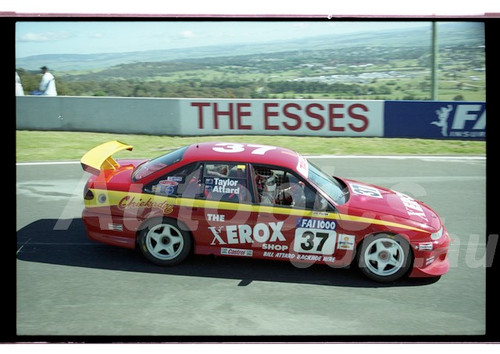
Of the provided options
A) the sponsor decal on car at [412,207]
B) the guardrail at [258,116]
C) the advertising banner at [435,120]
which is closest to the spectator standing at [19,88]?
the guardrail at [258,116]

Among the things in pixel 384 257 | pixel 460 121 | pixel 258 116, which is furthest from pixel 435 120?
pixel 384 257

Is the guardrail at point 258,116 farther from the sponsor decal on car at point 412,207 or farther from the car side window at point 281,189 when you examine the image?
the car side window at point 281,189

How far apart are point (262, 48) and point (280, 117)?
7.08m

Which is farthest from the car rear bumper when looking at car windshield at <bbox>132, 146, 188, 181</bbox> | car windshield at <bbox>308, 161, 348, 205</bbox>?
car windshield at <bbox>308, 161, 348, 205</bbox>

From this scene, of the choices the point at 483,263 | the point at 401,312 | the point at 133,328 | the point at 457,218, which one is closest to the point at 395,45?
the point at 457,218

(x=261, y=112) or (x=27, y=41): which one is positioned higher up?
(x=27, y=41)

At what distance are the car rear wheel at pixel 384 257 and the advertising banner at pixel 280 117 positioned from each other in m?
7.87

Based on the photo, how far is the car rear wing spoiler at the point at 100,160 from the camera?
7644 millimetres

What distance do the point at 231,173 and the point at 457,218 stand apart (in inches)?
162

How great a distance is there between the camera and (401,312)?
20.9ft

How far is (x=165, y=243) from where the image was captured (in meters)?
7.16

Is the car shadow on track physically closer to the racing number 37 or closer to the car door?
the car door
